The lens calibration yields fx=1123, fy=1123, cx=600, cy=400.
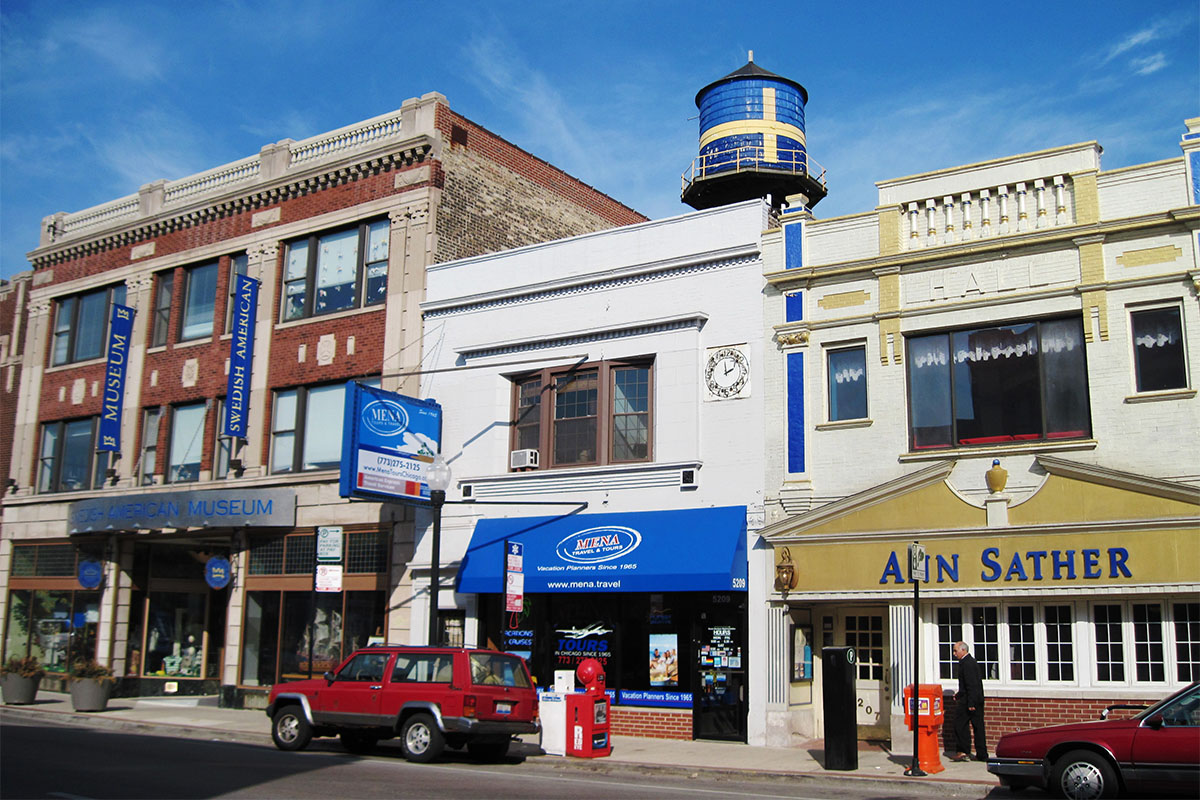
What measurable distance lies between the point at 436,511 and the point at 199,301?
46.4ft

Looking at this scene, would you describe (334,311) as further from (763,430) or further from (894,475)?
(894,475)

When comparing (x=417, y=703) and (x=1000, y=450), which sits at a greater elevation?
(x=1000, y=450)

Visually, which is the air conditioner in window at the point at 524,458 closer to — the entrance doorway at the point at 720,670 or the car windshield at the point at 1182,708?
the entrance doorway at the point at 720,670

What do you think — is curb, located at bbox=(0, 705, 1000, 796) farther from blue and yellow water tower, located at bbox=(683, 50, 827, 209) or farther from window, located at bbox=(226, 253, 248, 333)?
blue and yellow water tower, located at bbox=(683, 50, 827, 209)

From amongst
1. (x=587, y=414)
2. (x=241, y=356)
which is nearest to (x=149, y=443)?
(x=241, y=356)

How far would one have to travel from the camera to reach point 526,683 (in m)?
17.1

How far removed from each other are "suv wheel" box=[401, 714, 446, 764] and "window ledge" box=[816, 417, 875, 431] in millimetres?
8365

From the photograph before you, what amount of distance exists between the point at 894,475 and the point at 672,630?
499cm

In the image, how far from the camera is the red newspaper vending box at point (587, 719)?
56.5 ft

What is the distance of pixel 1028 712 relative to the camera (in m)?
16.7

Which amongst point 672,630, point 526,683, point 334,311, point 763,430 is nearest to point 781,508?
point 763,430

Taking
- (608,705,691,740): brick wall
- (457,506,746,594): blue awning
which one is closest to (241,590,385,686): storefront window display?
(457,506,746,594): blue awning

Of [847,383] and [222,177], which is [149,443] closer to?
[222,177]

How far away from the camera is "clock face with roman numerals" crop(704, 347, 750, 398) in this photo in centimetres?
2081
